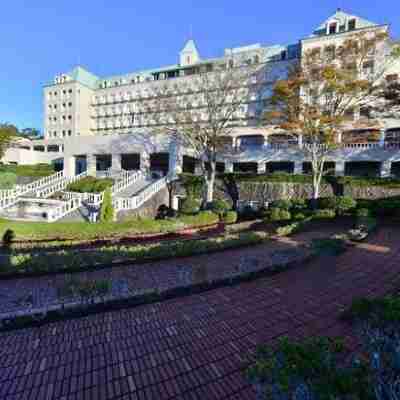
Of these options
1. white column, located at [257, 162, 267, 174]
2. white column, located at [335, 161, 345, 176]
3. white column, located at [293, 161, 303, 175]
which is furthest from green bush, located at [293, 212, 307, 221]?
white column, located at [257, 162, 267, 174]

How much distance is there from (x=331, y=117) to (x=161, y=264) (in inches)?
493

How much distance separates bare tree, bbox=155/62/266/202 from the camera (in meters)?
17.0

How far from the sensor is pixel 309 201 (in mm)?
16234

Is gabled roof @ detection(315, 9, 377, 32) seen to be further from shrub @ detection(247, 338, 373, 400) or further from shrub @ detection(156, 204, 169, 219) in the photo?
shrub @ detection(247, 338, 373, 400)

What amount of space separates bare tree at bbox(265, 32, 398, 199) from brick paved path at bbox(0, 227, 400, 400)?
1106 cm

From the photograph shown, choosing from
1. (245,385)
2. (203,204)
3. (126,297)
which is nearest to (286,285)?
(245,385)

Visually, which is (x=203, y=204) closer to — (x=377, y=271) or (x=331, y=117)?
(x=331, y=117)

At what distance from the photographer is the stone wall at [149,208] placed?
14570 mm

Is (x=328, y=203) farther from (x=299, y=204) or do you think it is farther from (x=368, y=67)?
(x=368, y=67)

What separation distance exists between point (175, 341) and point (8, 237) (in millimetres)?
8817

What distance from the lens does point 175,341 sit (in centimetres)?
344

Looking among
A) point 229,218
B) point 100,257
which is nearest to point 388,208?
point 229,218

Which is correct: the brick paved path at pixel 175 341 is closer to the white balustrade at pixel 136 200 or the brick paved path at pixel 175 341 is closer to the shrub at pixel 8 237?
the shrub at pixel 8 237

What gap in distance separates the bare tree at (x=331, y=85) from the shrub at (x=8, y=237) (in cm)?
1468
